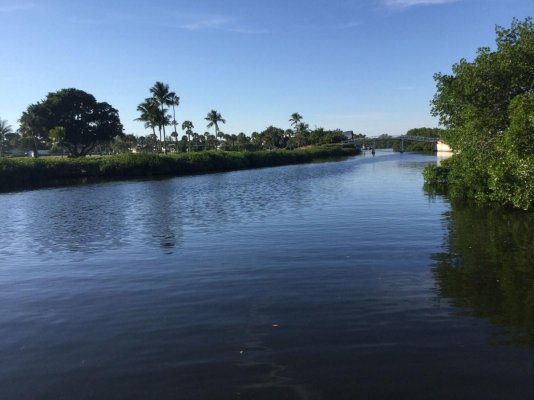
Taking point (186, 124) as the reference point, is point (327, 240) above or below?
below

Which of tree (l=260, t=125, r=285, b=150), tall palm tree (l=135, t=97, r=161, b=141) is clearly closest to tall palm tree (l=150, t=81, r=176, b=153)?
tall palm tree (l=135, t=97, r=161, b=141)

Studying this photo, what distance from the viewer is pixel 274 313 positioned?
9.28 meters

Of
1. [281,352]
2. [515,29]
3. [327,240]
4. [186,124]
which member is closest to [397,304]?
[281,352]

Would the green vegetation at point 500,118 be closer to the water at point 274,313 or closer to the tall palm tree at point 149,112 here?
the water at point 274,313

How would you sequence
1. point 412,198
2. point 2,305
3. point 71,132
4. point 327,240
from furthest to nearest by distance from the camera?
point 71,132 < point 412,198 < point 327,240 < point 2,305

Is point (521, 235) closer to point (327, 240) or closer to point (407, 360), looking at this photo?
point (327, 240)

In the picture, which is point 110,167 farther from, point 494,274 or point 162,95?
point 494,274

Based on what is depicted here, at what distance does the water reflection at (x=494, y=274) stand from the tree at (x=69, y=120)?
84042 millimetres

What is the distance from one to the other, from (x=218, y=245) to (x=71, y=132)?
85.1 metres

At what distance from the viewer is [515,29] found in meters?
23.6

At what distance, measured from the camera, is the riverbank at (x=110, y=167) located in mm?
58906

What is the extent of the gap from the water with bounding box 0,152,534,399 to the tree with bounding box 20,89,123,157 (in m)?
78.3

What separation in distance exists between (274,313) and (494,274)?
6.52 metres

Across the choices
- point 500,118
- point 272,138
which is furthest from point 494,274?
point 272,138
